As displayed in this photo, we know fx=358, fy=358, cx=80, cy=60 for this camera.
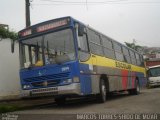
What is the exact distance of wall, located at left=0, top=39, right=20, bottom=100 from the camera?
18.5 m

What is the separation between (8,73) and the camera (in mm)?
18969

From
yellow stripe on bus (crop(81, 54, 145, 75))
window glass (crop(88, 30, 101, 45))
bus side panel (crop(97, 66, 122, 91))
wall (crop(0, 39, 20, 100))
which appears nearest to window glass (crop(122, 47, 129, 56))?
yellow stripe on bus (crop(81, 54, 145, 75))

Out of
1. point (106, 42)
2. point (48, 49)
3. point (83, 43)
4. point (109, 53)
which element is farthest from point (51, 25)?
point (109, 53)

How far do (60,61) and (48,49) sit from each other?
0.86m

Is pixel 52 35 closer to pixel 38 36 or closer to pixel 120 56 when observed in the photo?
pixel 38 36

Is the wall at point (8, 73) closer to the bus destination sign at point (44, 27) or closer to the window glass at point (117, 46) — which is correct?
the bus destination sign at point (44, 27)

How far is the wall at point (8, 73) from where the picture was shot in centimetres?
1845

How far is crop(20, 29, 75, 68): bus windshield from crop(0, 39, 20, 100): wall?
481cm

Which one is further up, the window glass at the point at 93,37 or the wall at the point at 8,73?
the window glass at the point at 93,37

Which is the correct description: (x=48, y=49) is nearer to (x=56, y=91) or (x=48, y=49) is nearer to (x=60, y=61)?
(x=60, y=61)

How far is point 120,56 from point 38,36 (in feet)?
24.8

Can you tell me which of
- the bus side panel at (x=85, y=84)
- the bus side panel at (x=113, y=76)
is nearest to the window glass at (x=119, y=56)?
the bus side panel at (x=113, y=76)

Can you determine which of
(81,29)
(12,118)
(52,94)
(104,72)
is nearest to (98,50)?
(104,72)

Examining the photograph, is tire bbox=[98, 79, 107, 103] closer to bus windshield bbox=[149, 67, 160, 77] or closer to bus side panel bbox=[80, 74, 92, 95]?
bus side panel bbox=[80, 74, 92, 95]
